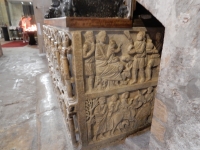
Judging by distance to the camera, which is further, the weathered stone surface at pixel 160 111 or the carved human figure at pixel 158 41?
the carved human figure at pixel 158 41

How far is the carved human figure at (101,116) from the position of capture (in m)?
1.48

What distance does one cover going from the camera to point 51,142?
5.84 feet

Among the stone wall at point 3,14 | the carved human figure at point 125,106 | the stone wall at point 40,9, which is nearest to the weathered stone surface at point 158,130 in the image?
the carved human figure at point 125,106

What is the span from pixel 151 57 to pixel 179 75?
80 centimetres

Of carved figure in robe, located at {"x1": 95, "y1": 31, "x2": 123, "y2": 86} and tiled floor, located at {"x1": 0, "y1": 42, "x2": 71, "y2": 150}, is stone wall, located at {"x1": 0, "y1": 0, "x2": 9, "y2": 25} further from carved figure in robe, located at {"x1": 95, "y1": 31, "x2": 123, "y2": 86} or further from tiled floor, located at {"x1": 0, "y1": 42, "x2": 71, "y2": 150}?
carved figure in robe, located at {"x1": 95, "y1": 31, "x2": 123, "y2": 86}

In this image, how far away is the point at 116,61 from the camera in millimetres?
1386

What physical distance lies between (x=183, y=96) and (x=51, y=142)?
1629mm

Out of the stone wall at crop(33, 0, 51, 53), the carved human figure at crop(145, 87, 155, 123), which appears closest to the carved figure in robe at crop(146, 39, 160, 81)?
the carved human figure at crop(145, 87, 155, 123)

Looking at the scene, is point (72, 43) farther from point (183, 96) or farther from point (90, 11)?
point (183, 96)

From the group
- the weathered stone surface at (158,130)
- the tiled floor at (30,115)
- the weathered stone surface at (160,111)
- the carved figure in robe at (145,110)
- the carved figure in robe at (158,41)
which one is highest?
the carved figure in robe at (158,41)

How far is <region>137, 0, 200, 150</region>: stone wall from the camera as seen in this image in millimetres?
700

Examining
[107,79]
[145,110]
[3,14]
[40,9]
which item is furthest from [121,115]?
[3,14]

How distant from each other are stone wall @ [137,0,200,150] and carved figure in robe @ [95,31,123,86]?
45 centimetres

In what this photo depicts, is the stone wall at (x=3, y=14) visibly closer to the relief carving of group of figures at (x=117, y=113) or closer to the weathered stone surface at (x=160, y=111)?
the relief carving of group of figures at (x=117, y=113)
